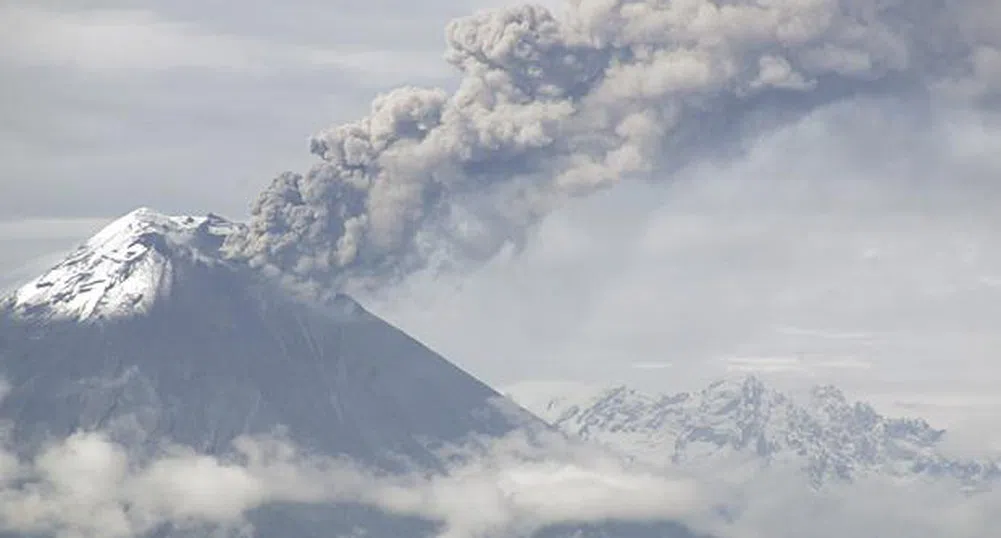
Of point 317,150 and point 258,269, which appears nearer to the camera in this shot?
point 317,150

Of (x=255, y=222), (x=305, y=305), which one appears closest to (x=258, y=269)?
(x=255, y=222)

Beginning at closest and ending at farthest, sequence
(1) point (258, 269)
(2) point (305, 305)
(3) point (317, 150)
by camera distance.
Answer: (3) point (317, 150) → (1) point (258, 269) → (2) point (305, 305)

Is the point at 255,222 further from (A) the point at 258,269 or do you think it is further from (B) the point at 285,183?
(A) the point at 258,269

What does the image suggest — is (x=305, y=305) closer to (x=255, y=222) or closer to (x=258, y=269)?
(x=258, y=269)

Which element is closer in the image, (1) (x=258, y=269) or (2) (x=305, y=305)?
(1) (x=258, y=269)

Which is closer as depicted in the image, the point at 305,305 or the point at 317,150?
the point at 317,150

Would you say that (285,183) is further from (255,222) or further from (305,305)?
(305,305)

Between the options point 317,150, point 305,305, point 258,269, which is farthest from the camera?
point 305,305
